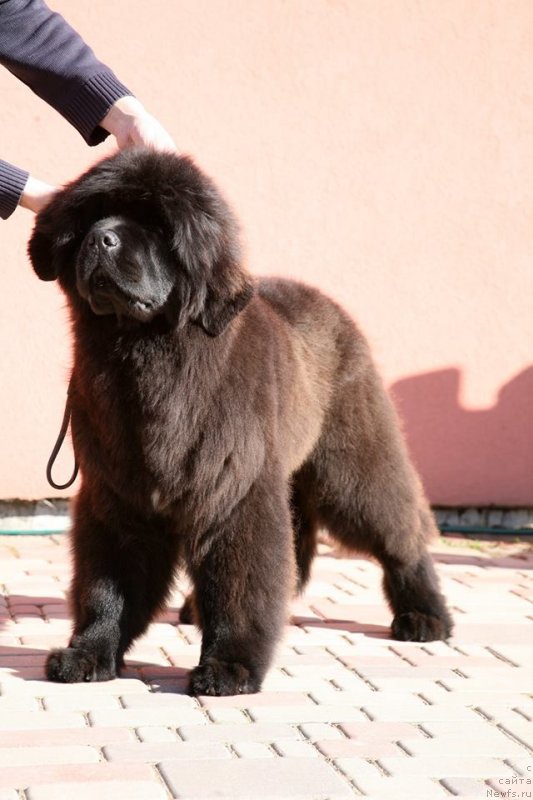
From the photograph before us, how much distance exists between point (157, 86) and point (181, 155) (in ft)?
9.08

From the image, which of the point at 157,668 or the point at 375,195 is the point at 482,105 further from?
the point at 157,668

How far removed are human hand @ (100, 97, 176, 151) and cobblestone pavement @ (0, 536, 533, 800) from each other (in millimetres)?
1479

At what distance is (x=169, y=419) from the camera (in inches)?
122

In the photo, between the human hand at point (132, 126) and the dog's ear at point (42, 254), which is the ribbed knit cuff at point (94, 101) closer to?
the human hand at point (132, 126)

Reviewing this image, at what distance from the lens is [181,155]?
10.3 feet

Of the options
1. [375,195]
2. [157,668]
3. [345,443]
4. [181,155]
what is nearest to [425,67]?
[375,195]

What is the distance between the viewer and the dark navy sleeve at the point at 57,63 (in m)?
3.54

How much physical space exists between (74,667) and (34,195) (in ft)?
4.40

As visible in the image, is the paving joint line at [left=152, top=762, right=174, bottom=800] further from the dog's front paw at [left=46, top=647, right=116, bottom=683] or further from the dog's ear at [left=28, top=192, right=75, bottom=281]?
the dog's ear at [left=28, top=192, right=75, bottom=281]

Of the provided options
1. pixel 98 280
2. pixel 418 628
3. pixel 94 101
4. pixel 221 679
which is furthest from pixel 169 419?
pixel 418 628

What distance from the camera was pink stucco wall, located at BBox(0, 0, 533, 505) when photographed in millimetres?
5738

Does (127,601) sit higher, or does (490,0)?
(490,0)

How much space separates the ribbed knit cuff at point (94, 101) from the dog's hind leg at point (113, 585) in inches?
43.3

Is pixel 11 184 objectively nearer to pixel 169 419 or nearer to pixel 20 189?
pixel 20 189
